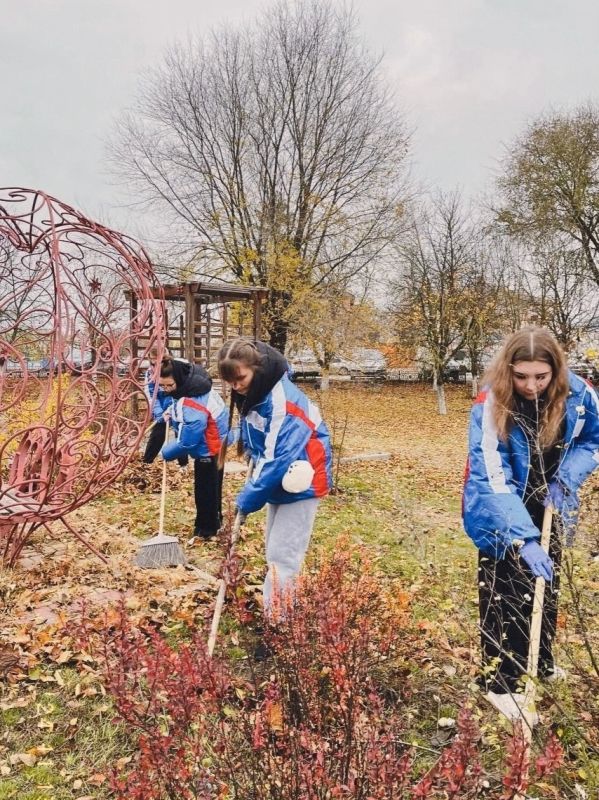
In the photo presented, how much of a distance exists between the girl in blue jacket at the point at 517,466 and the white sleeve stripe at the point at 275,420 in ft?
3.08

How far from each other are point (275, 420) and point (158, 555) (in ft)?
6.39

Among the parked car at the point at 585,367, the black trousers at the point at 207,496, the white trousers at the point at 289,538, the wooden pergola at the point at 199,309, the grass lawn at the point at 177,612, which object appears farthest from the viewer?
the wooden pergola at the point at 199,309

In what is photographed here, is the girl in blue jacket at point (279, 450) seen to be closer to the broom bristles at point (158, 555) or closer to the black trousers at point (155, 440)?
the broom bristles at point (158, 555)

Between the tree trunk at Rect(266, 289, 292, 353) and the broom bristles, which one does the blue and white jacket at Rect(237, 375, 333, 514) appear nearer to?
the broom bristles

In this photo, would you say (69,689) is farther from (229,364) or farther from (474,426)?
(474,426)

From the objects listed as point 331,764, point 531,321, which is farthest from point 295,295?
point 331,764

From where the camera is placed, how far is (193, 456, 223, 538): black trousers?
5336 mm

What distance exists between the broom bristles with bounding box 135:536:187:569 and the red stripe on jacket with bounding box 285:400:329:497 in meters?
1.82

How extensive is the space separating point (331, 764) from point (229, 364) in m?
1.84

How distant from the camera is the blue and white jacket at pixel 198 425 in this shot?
513 cm

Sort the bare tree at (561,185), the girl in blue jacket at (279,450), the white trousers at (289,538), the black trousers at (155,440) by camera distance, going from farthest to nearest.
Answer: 1. the bare tree at (561,185)
2. the black trousers at (155,440)
3. the white trousers at (289,538)
4. the girl in blue jacket at (279,450)

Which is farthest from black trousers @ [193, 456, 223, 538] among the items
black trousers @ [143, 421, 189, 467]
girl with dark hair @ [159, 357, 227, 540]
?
black trousers @ [143, 421, 189, 467]

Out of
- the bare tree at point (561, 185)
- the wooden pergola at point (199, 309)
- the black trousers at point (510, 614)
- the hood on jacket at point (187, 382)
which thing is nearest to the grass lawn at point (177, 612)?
the black trousers at point (510, 614)

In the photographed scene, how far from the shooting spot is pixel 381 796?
4.25ft
